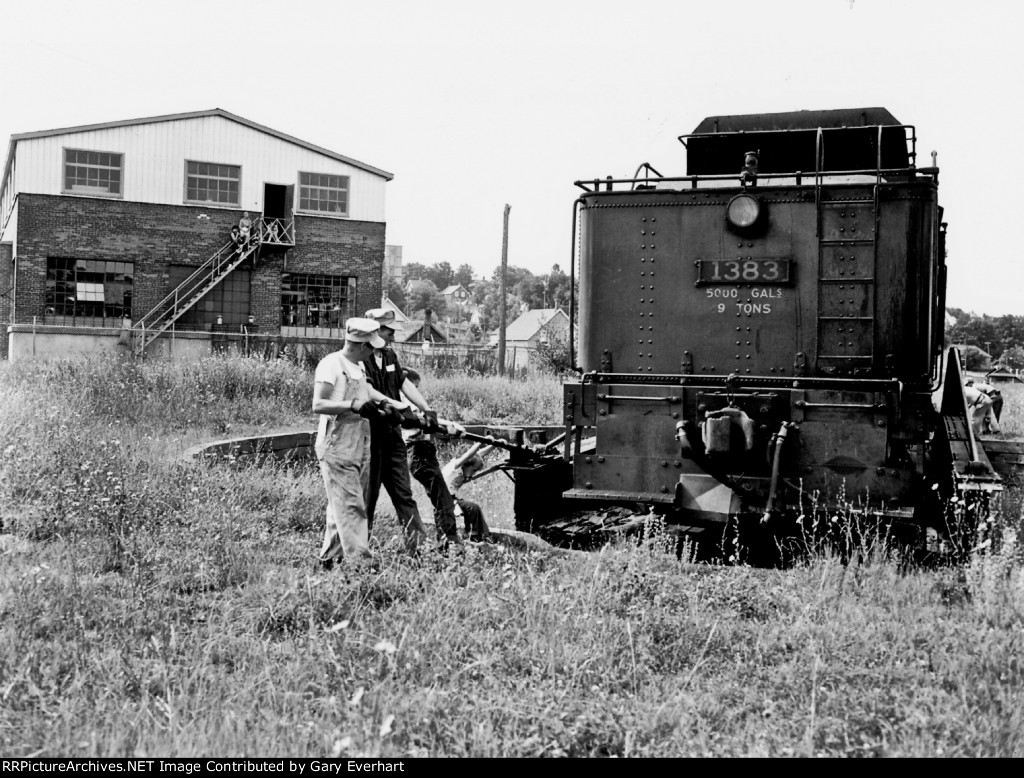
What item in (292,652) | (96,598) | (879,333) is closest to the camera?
(292,652)

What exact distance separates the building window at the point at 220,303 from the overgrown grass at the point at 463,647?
24.1 meters

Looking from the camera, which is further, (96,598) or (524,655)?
(96,598)

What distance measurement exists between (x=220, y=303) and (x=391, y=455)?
25422 mm

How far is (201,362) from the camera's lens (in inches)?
672

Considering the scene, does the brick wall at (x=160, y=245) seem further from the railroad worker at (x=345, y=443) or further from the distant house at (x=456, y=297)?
the distant house at (x=456, y=297)

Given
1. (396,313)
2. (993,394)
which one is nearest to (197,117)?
(993,394)

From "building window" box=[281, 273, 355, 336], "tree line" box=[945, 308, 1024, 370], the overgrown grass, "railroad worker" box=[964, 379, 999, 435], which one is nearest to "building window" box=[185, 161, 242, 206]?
"building window" box=[281, 273, 355, 336]

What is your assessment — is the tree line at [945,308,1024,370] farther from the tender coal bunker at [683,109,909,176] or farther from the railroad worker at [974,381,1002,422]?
the tender coal bunker at [683,109,909,176]

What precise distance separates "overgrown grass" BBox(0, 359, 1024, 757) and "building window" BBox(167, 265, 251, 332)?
2409cm

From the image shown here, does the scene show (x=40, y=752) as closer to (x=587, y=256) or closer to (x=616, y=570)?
(x=616, y=570)

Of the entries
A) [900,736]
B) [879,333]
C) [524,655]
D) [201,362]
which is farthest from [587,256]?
[201,362]

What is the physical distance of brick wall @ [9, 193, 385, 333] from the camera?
28.6m

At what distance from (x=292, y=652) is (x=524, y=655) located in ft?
3.51
